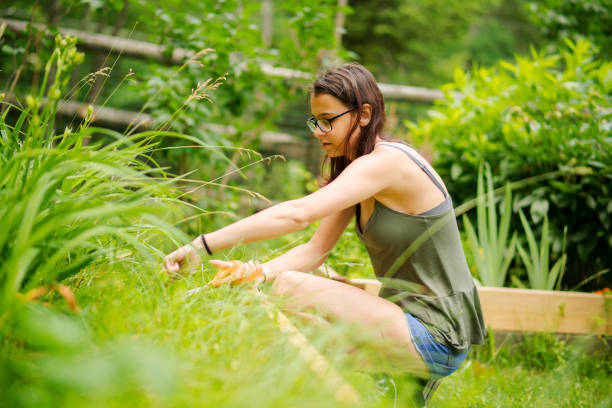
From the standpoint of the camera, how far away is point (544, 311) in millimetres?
2824

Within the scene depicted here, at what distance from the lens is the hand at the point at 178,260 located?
58.4 inches

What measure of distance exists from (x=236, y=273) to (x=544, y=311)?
6.55 ft

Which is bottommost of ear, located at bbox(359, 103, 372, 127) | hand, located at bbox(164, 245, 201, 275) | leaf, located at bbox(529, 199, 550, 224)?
leaf, located at bbox(529, 199, 550, 224)

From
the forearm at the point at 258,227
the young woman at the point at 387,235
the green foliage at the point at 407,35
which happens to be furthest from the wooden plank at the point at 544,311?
the green foliage at the point at 407,35

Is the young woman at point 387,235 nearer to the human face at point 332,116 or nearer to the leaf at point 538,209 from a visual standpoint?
the human face at point 332,116

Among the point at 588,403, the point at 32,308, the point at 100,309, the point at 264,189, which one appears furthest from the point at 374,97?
the point at 264,189

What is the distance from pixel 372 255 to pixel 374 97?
0.65m

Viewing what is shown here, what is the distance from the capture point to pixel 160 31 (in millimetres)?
3584

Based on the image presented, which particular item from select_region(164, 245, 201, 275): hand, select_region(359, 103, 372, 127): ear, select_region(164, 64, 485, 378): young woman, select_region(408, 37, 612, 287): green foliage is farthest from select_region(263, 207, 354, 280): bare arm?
select_region(408, 37, 612, 287): green foliage

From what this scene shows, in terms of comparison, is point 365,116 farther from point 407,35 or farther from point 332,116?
point 407,35

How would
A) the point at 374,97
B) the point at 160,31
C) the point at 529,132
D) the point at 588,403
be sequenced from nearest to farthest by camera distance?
the point at 374,97 < the point at 588,403 < the point at 529,132 < the point at 160,31

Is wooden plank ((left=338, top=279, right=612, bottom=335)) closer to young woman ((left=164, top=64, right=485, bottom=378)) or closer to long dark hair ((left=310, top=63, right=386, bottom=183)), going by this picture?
young woman ((left=164, top=64, right=485, bottom=378))

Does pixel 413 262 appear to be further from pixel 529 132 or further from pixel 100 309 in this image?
pixel 529 132

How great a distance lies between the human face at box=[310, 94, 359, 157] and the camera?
1928 mm
